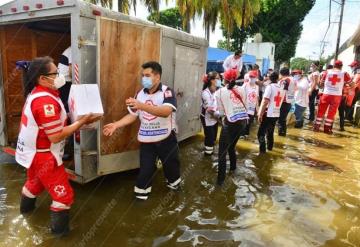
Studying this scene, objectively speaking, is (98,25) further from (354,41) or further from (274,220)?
(354,41)

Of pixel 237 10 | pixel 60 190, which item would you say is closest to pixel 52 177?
pixel 60 190

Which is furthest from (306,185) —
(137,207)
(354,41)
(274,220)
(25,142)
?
(354,41)

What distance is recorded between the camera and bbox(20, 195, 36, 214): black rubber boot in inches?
145

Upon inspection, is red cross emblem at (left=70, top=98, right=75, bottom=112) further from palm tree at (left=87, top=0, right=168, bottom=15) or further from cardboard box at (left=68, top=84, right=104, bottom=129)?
palm tree at (left=87, top=0, right=168, bottom=15)

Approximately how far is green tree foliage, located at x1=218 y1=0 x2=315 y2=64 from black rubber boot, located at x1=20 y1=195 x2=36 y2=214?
92.7 ft

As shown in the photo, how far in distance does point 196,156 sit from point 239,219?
106 inches

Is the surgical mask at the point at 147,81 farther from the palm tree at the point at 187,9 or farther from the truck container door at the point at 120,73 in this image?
the palm tree at the point at 187,9

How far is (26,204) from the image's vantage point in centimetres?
373

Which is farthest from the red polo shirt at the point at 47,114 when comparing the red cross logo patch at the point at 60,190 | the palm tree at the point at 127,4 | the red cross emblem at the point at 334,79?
the palm tree at the point at 127,4

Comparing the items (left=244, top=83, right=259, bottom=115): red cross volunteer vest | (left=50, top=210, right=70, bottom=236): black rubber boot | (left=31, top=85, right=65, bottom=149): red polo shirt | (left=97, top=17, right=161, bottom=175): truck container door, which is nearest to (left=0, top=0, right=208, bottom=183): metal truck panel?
(left=97, top=17, right=161, bottom=175): truck container door

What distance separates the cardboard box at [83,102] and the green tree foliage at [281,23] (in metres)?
28.1

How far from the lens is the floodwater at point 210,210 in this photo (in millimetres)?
3424

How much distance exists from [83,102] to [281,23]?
29.5 m

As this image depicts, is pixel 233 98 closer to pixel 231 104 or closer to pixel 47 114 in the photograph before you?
pixel 231 104
